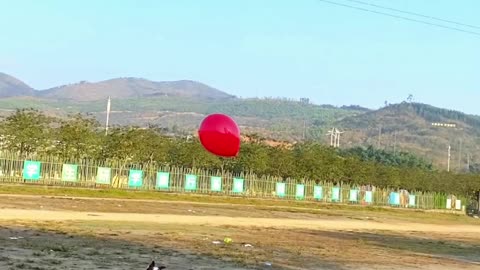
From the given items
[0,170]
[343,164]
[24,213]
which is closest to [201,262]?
[24,213]

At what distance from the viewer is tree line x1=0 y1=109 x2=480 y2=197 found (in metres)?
58.5

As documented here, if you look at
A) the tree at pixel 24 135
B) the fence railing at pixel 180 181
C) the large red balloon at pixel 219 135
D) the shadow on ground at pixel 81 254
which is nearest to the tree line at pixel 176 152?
the tree at pixel 24 135

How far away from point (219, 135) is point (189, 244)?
4995mm

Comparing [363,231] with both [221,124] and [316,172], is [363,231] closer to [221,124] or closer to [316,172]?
[221,124]

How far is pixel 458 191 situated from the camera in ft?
326

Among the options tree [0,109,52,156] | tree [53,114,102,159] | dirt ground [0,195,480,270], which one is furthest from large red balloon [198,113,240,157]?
tree [53,114,102,159]

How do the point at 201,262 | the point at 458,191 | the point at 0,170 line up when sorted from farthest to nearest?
the point at 458,191 < the point at 0,170 < the point at 201,262

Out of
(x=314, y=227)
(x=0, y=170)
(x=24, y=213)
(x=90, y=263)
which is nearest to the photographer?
(x=90, y=263)

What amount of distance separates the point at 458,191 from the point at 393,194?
72.5ft

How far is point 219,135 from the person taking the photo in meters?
17.7

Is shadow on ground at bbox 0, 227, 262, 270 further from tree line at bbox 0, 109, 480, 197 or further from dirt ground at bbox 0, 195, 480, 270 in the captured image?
tree line at bbox 0, 109, 480, 197

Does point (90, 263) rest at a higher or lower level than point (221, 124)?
lower

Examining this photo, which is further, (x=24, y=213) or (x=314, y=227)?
(x=314, y=227)

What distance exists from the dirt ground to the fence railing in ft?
57.5
